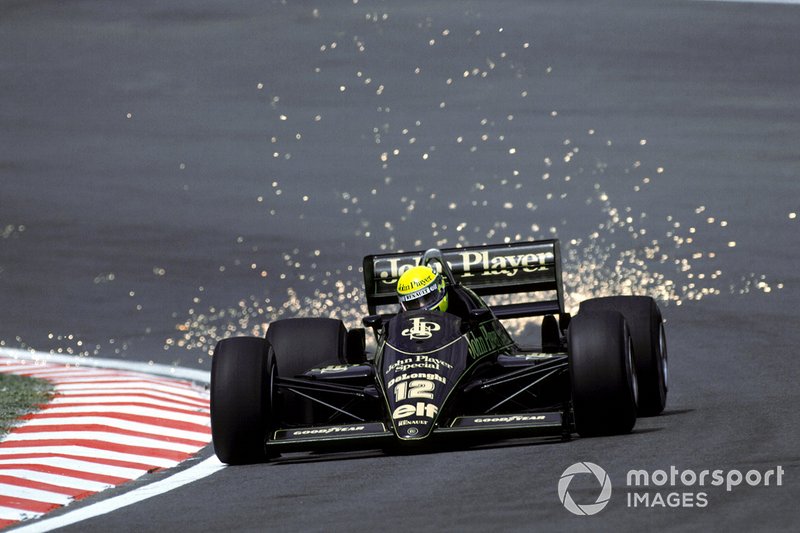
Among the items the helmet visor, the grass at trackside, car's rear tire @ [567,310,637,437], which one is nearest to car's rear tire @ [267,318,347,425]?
the helmet visor

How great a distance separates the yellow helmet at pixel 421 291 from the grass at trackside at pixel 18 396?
2.92 metres

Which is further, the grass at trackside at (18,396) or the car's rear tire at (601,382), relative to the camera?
the grass at trackside at (18,396)

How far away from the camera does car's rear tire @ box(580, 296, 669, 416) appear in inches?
474

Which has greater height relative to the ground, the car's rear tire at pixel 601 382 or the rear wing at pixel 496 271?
the rear wing at pixel 496 271

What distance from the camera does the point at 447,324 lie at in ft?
36.8

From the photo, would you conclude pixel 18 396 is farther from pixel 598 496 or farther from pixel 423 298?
pixel 598 496

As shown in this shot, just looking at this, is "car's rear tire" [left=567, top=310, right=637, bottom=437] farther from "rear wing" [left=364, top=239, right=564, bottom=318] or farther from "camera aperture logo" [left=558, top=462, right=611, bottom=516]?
"rear wing" [left=364, top=239, right=564, bottom=318]

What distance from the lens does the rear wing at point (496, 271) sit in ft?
43.8

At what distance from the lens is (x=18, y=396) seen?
45.9 ft

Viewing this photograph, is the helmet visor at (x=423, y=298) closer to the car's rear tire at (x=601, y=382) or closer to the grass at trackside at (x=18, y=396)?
the car's rear tire at (x=601, y=382)

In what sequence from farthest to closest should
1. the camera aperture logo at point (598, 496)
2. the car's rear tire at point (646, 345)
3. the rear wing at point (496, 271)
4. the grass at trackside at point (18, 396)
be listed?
1. the rear wing at point (496, 271)
2. the grass at trackside at point (18, 396)
3. the car's rear tire at point (646, 345)
4. the camera aperture logo at point (598, 496)

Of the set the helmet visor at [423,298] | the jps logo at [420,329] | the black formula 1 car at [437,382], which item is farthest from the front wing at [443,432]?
the helmet visor at [423,298]

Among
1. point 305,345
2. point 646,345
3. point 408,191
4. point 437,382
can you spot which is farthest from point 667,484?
point 408,191

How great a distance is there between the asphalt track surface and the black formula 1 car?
0.19 metres
